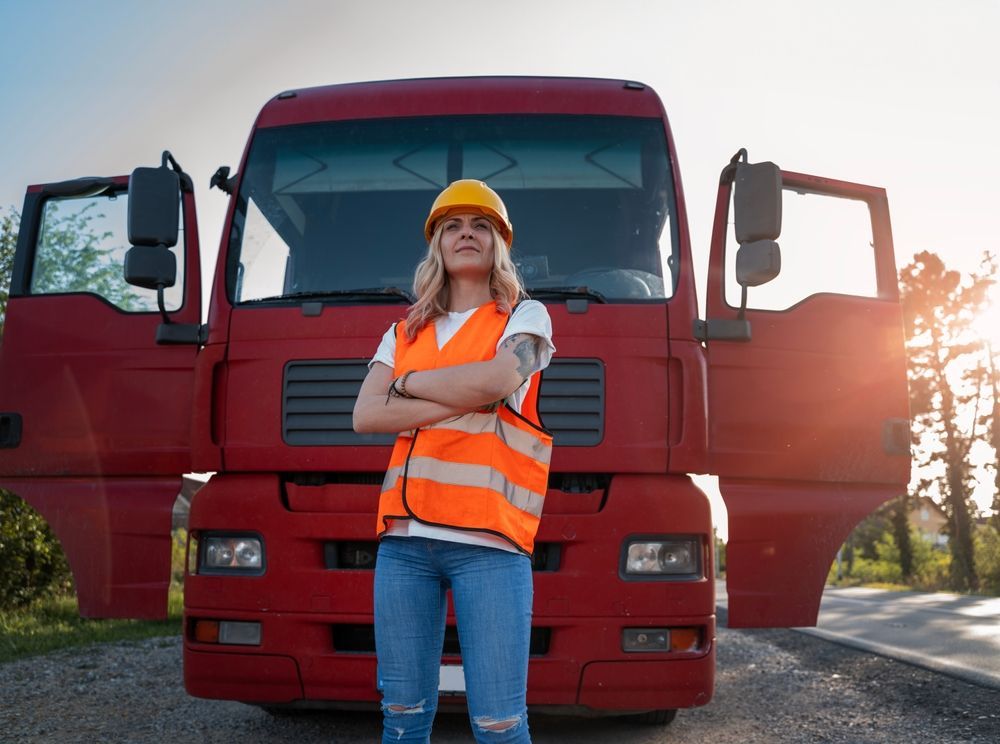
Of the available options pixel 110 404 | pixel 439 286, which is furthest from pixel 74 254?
pixel 439 286

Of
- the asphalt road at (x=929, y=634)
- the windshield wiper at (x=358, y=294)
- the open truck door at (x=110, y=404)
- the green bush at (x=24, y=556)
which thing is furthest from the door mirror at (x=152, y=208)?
the green bush at (x=24, y=556)

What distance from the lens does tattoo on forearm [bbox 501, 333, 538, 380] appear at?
2.72 meters

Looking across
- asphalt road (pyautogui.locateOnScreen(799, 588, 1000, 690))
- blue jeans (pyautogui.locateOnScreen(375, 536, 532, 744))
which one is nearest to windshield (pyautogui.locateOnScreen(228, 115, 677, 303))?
blue jeans (pyautogui.locateOnScreen(375, 536, 532, 744))

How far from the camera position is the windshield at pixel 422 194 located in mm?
5004

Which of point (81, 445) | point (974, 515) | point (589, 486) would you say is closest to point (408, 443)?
point (589, 486)

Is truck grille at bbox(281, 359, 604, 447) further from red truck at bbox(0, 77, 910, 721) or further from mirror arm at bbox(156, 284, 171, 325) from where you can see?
mirror arm at bbox(156, 284, 171, 325)

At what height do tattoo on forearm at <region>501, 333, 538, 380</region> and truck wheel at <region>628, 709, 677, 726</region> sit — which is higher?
tattoo on forearm at <region>501, 333, 538, 380</region>

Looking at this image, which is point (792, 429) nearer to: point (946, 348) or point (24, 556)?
point (24, 556)

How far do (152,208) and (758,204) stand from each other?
2545 millimetres

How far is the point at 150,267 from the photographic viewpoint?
185 inches

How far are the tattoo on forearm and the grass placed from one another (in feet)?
22.5

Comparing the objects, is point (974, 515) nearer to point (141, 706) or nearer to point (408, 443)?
point (141, 706)

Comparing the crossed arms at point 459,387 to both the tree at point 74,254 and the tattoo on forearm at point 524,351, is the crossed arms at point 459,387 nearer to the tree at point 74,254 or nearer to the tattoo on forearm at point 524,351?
the tattoo on forearm at point 524,351

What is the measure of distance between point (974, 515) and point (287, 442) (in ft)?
118
